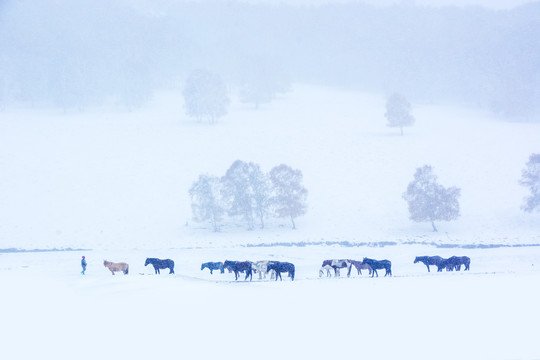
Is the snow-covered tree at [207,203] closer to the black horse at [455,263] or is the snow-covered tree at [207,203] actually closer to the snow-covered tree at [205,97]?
the black horse at [455,263]

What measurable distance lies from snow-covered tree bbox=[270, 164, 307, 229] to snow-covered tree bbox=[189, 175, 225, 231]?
5744 millimetres

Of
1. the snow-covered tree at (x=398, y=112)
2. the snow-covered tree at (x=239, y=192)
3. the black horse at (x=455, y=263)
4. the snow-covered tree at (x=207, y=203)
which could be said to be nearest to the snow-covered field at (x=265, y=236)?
the black horse at (x=455, y=263)

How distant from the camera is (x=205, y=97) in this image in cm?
9338

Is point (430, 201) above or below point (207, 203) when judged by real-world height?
below

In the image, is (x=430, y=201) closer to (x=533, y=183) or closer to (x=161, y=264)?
(x=533, y=183)

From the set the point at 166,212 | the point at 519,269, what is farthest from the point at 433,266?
the point at 166,212

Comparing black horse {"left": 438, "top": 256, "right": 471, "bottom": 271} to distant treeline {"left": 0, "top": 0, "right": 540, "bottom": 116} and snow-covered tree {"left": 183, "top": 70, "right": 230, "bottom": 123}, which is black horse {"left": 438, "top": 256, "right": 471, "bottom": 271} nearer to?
snow-covered tree {"left": 183, "top": 70, "right": 230, "bottom": 123}

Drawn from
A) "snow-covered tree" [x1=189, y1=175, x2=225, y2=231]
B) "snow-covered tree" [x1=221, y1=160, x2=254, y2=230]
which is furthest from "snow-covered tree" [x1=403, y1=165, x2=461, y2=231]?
"snow-covered tree" [x1=189, y1=175, x2=225, y2=231]

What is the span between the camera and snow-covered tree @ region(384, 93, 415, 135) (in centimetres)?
8462

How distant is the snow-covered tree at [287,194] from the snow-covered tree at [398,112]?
36.9m

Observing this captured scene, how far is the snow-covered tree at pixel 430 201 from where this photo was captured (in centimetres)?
4916

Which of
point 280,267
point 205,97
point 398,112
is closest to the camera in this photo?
point 280,267

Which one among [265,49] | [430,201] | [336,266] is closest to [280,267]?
[336,266]

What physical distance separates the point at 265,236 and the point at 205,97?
51.6 meters
